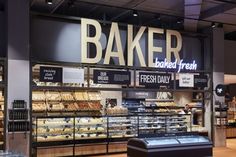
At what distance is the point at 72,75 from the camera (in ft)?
31.1

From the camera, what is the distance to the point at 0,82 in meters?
8.55

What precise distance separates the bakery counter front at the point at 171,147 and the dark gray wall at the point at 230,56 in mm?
6341

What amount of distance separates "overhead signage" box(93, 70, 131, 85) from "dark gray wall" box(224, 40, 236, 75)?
480 centimetres

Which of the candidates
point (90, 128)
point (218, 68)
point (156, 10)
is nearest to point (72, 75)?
point (90, 128)

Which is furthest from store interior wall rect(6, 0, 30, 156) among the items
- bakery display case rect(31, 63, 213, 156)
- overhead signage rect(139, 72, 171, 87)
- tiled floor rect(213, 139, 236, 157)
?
tiled floor rect(213, 139, 236, 157)

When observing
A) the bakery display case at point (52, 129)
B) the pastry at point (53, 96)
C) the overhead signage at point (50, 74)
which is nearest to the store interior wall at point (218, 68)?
the bakery display case at point (52, 129)

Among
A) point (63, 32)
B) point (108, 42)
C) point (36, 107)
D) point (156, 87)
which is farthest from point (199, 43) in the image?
point (36, 107)

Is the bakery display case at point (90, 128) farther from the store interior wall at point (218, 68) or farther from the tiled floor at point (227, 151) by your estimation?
the store interior wall at point (218, 68)

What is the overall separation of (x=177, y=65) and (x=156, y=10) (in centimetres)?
197

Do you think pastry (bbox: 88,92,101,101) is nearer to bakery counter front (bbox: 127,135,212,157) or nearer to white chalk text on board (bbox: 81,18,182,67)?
white chalk text on board (bbox: 81,18,182,67)

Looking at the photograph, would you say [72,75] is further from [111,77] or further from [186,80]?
[186,80]

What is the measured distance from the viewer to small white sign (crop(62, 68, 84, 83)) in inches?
369

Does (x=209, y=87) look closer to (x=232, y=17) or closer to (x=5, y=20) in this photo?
(x=232, y=17)

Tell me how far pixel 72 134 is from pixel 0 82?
8.24 feet
